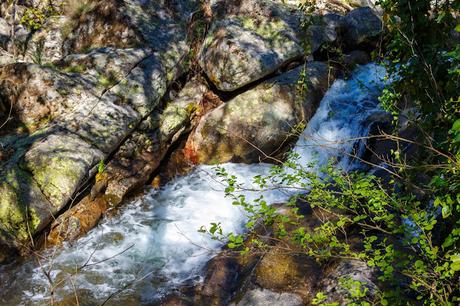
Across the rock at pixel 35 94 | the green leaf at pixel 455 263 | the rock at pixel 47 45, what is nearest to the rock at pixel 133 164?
the rock at pixel 35 94

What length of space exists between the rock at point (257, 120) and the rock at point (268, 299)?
13.4ft

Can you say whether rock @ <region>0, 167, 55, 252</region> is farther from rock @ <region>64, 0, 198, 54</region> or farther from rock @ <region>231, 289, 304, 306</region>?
rock @ <region>64, 0, 198, 54</region>

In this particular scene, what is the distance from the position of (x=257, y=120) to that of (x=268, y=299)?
4726 millimetres

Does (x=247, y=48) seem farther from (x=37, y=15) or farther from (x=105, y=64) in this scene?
(x=37, y=15)

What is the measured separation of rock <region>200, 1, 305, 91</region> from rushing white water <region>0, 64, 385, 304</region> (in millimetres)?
1549

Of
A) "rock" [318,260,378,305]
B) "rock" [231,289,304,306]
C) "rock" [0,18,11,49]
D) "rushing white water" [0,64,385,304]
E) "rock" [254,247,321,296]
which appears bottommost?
"rushing white water" [0,64,385,304]

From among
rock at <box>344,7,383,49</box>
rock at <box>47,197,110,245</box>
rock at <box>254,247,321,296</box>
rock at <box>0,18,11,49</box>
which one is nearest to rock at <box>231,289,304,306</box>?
rock at <box>254,247,321,296</box>

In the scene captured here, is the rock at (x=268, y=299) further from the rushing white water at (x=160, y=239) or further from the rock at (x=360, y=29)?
the rock at (x=360, y=29)

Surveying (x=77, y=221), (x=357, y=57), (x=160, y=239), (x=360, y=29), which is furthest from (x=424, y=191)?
(x=360, y=29)

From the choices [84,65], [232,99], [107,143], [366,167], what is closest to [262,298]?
[366,167]

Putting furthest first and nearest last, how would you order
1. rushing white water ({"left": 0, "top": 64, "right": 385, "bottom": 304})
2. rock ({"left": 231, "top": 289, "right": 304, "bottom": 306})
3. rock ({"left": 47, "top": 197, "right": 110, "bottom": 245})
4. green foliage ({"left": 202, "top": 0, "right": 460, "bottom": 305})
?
rock ({"left": 47, "top": 197, "right": 110, "bottom": 245}) → rushing white water ({"left": 0, "top": 64, "right": 385, "bottom": 304}) → rock ({"left": 231, "top": 289, "right": 304, "bottom": 306}) → green foliage ({"left": 202, "top": 0, "right": 460, "bottom": 305})

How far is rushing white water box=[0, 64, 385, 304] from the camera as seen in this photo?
528cm

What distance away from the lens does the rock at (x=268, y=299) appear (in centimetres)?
436

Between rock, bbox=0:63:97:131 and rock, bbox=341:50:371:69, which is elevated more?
rock, bbox=341:50:371:69
